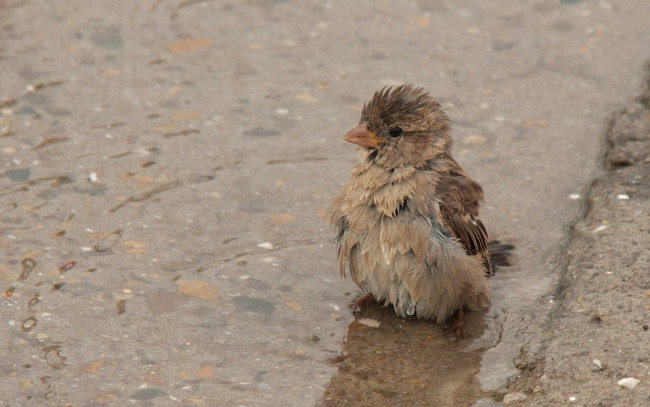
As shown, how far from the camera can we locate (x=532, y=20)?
25.5 feet

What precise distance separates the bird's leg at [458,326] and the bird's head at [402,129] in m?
0.81

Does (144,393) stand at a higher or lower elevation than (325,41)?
lower

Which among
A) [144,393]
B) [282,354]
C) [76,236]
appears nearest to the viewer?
[144,393]

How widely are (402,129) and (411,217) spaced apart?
528 millimetres

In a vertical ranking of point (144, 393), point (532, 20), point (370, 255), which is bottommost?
point (144, 393)

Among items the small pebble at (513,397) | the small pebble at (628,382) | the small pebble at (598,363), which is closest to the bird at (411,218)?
the small pebble at (513,397)

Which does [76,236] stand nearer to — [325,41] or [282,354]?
[282,354]

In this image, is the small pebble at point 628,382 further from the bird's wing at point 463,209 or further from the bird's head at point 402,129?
the bird's head at point 402,129

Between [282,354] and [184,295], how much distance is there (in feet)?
2.20

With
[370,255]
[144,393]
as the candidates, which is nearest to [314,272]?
[370,255]

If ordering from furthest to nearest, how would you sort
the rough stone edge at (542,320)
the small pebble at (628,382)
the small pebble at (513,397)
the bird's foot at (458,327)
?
the bird's foot at (458,327) < the rough stone edge at (542,320) < the small pebble at (513,397) < the small pebble at (628,382)

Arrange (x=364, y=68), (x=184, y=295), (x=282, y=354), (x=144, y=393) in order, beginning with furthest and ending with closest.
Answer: (x=364, y=68) < (x=184, y=295) < (x=282, y=354) < (x=144, y=393)

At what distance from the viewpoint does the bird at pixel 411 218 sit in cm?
464

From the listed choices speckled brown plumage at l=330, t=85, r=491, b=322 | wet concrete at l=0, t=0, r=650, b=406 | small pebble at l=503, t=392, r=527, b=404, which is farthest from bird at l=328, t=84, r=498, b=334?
small pebble at l=503, t=392, r=527, b=404
